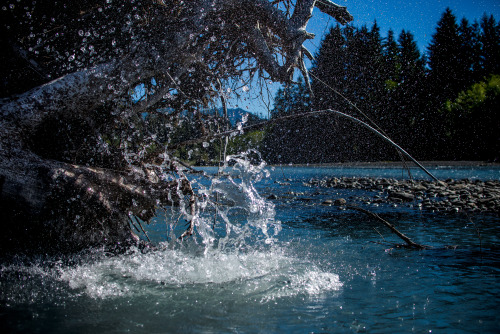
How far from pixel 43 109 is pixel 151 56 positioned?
1334 mm

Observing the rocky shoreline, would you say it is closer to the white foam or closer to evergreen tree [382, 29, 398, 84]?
the white foam

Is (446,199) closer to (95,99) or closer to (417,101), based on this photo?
(95,99)

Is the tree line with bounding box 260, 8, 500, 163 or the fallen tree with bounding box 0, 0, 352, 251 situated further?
the tree line with bounding box 260, 8, 500, 163

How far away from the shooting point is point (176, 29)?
12.9 feet

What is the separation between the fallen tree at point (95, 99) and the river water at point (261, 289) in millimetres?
476

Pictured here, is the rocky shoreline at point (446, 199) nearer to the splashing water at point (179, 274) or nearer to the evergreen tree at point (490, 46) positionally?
the splashing water at point (179, 274)

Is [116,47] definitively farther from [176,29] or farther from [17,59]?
[17,59]

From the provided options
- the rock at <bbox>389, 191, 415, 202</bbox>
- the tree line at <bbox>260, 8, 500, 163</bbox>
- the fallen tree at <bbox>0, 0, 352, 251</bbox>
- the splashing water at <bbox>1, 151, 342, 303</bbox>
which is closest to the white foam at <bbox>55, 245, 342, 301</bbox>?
the splashing water at <bbox>1, 151, 342, 303</bbox>

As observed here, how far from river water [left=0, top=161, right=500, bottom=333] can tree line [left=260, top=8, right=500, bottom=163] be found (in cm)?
3111

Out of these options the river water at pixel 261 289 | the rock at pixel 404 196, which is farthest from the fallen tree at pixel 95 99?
the rock at pixel 404 196

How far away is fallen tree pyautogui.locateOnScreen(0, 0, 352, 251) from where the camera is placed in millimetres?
3352

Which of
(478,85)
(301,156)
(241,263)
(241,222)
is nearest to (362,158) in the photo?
(301,156)

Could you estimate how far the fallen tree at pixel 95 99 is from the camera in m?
3.35

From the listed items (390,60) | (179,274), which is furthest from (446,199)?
(390,60)
